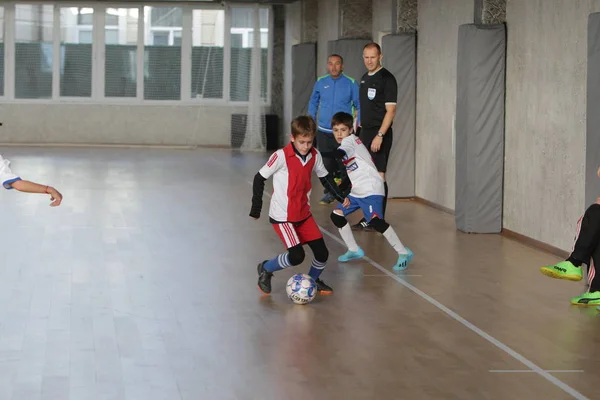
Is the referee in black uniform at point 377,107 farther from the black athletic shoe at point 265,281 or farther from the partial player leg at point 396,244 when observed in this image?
the black athletic shoe at point 265,281

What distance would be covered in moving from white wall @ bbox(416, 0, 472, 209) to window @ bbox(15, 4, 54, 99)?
12863 mm

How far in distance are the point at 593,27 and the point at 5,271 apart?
4740 millimetres

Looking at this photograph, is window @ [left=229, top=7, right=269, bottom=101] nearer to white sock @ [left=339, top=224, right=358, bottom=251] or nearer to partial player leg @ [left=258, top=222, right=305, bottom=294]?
white sock @ [left=339, top=224, right=358, bottom=251]

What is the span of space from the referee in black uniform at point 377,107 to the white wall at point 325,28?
712 centimetres

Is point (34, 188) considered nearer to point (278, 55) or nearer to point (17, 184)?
point (17, 184)

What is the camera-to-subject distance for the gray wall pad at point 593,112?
7.70 meters

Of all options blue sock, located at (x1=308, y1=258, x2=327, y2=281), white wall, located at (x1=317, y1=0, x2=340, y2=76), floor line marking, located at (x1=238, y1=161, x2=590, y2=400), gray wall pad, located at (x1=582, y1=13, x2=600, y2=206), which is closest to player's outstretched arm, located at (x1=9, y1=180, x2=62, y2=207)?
blue sock, located at (x1=308, y1=258, x2=327, y2=281)

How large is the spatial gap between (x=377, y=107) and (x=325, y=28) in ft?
30.0

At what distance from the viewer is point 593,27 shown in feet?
25.5

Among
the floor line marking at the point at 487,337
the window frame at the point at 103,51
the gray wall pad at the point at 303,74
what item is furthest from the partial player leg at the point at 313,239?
the window frame at the point at 103,51

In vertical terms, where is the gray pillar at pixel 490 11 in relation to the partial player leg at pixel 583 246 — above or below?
above

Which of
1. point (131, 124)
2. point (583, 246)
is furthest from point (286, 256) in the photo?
point (131, 124)

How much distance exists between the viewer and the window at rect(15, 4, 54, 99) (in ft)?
80.2

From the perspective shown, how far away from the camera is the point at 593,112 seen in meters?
7.77
